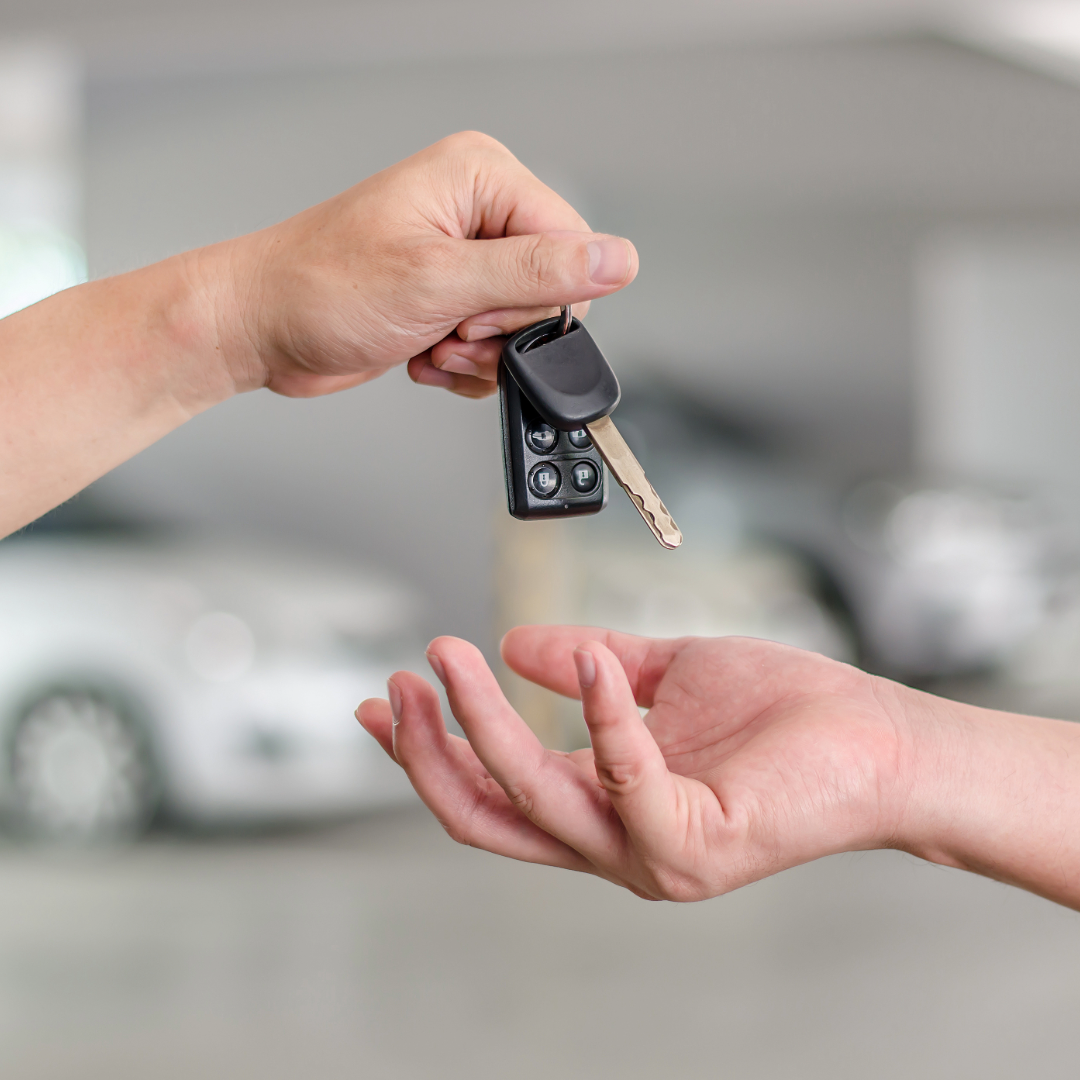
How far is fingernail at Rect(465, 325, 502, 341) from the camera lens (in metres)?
0.89

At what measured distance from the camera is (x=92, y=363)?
92 cm

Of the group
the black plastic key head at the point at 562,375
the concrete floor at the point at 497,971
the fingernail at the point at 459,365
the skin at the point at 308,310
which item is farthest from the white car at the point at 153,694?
the black plastic key head at the point at 562,375

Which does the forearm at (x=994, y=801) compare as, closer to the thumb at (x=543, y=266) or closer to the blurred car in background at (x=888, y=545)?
the thumb at (x=543, y=266)

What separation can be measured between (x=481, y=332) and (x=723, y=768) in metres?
0.42

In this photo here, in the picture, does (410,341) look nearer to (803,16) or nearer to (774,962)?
(774,962)

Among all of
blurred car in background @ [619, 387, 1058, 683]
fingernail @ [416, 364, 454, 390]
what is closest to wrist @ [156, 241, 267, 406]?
fingernail @ [416, 364, 454, 390]

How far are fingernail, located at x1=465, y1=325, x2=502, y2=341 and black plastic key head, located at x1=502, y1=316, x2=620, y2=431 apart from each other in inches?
1.4

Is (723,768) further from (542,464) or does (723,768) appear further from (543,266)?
(543,266)

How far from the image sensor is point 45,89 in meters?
4.31

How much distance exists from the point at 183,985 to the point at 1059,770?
175 cm

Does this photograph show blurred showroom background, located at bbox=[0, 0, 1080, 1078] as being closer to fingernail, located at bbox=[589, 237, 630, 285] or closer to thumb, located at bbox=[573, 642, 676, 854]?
thumb, located at bbox=[573, 642, 676, 854]

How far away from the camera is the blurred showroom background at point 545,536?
2.03 metres

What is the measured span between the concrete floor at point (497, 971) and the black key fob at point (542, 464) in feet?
4.20

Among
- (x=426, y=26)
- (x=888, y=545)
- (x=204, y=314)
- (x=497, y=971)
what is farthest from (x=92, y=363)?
(x=888, y=545)
